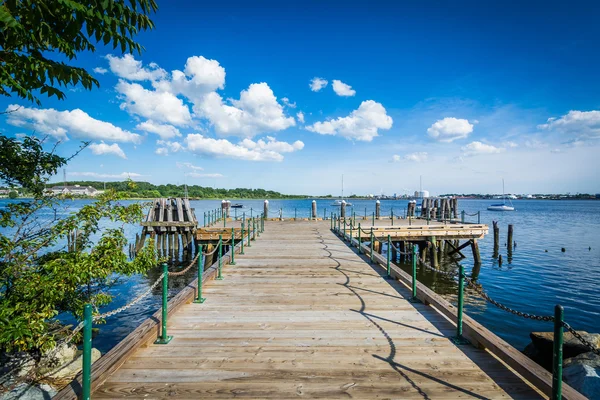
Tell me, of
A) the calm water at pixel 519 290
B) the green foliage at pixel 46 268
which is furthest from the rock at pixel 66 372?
the calm water at pixel 519 290

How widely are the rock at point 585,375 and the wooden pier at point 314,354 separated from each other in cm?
362

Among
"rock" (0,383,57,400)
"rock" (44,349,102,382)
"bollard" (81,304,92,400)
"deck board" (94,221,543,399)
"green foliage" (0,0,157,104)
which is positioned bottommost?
"rock" (44,349,102,382)

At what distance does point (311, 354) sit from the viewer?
446 cm

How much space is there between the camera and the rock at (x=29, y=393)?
5520 millimetres

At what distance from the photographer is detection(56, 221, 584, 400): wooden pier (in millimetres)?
3639

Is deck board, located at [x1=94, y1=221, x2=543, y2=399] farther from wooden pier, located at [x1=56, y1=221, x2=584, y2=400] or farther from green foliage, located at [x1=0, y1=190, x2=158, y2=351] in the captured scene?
green foliage, located at [x1=0, y1=190, x2=158, y2=351]

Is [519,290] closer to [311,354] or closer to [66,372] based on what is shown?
[311,354]

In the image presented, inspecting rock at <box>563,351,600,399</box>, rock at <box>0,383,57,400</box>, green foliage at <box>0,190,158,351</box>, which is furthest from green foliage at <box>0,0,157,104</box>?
rock at <box>563,351,600,399</box>

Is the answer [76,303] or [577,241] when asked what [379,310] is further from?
[577,241]

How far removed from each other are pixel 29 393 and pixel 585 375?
11081mm

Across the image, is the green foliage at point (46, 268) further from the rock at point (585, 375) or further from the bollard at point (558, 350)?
the rock at point (585, 375)

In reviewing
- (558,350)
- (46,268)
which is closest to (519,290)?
(558,350)

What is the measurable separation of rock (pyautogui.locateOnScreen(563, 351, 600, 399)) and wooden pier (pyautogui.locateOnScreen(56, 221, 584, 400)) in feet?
11.9

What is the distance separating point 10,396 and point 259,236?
12.3m
